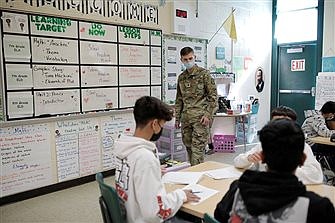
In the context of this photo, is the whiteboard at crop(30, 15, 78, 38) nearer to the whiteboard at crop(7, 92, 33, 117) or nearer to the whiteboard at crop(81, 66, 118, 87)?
the whiteboard at crop(81, 66, 118, 87)

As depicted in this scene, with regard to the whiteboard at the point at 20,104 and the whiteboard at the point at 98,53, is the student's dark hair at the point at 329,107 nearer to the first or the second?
the whiteboard at the point at 98,53

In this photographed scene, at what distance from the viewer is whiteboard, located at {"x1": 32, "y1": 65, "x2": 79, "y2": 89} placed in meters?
3.58

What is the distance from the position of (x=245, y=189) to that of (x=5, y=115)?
115 inches

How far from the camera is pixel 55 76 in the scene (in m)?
3.72

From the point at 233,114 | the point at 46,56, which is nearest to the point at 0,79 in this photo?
the point at 46,56

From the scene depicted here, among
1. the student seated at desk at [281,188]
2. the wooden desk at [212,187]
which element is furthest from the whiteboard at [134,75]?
the student seated at desk at [281,188]

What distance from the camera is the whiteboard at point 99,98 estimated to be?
4043 millimetres

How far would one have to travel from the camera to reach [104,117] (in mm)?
4262

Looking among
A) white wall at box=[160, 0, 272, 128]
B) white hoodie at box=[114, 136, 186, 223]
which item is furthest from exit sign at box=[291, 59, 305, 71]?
white hoodie at box=[114, 136, 186, 223]

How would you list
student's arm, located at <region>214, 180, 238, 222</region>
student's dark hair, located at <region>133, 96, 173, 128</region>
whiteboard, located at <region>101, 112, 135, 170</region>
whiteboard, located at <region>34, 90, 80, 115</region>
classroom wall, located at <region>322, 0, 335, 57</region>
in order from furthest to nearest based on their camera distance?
1. classroom wall, located at <region>322, 0, 335, 57</region>
2. whiteboard, located at <region>101, 112, 135, 170</region>
3. whiteboard, located at <region>34, 90, 80, 115</region>
4. student's dark hair, located at <region>133, 96, 173, 128</region>
5. student's arm, located at <region>214, 180, 238, 222</region>

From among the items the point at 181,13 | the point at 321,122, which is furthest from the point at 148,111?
the point at 181,13

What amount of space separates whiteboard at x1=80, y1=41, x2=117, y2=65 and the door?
13.4ft

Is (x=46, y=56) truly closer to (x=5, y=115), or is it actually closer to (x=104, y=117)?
(x=5, y=115)

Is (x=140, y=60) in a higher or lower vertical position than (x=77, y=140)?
higher
